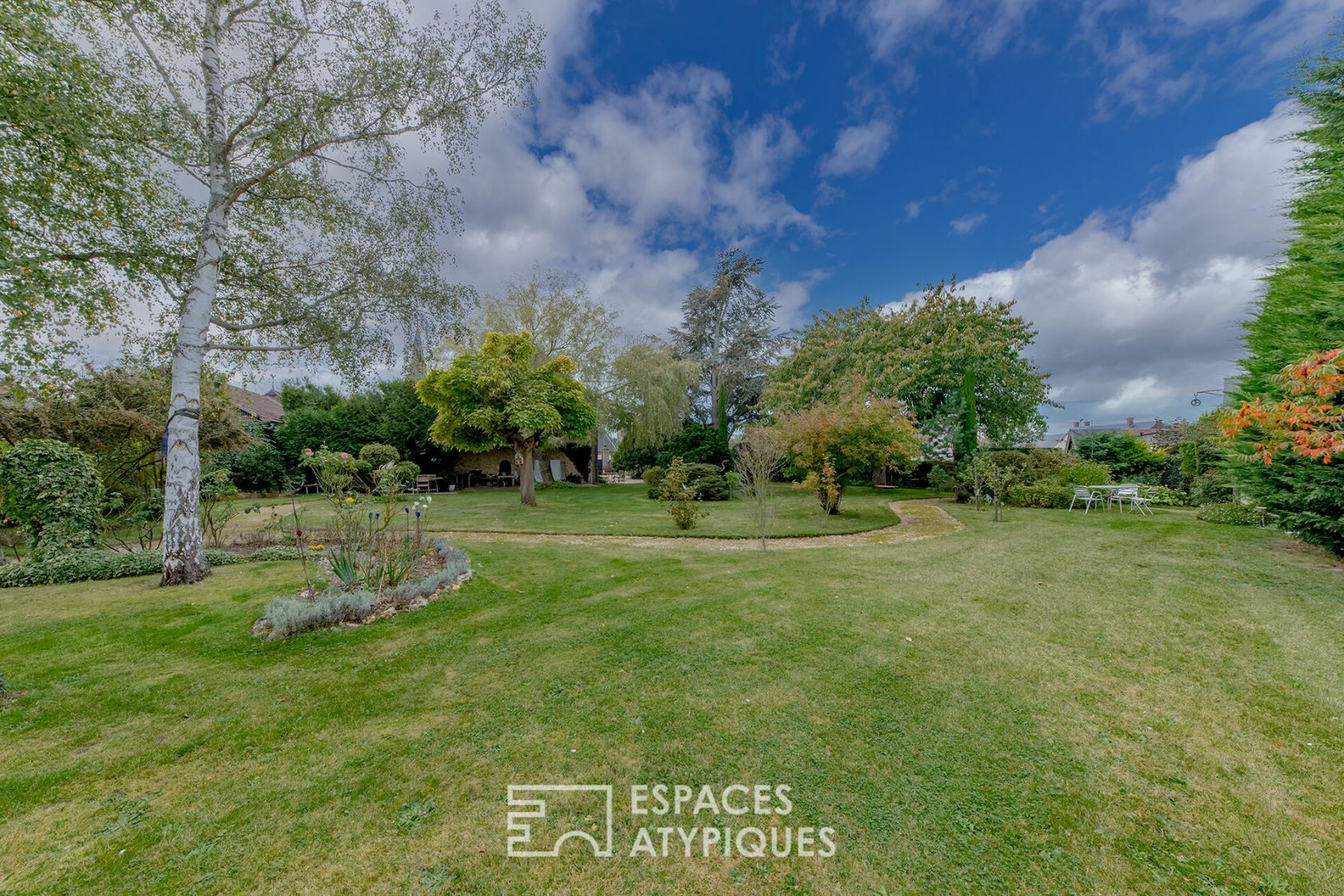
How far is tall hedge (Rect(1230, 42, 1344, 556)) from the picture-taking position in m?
5.11

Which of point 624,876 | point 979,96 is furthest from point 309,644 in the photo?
point 979,96

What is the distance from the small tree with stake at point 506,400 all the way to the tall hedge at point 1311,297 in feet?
44.0

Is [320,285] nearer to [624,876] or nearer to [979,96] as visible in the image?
[624,876]

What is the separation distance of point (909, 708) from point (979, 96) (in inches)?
513

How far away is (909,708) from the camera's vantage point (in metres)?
2.84

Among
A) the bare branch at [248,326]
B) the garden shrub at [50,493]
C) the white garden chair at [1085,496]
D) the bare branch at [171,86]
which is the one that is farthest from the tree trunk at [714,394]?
the garden shrub at [50,493]

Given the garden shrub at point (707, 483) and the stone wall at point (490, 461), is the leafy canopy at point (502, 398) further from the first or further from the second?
the stone wall at point (490, 461)

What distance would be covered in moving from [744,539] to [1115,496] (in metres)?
10.0

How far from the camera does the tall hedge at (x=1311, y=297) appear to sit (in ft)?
16.8

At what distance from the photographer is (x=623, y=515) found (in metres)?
12.3

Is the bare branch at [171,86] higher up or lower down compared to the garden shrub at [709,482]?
higher up

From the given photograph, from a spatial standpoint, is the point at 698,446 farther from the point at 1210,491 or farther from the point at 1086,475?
the point at 1210,491

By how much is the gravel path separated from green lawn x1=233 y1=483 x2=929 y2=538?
0.90 feet

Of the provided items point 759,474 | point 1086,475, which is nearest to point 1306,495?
point 759,474
